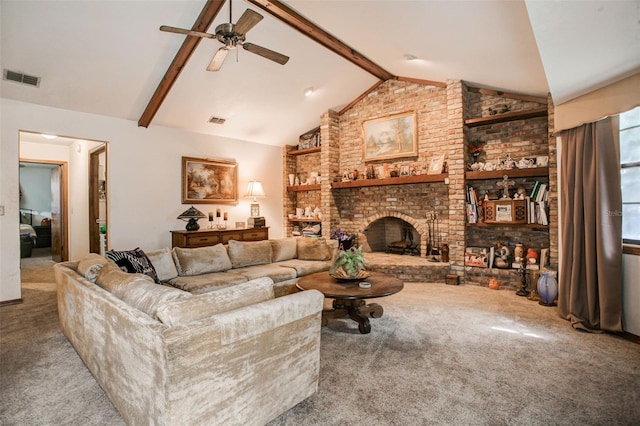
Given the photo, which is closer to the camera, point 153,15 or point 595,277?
point 595,277

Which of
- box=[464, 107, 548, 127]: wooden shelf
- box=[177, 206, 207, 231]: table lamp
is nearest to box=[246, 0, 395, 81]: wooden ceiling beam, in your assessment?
box=[464, 107, 548, 127]: wooden shelf

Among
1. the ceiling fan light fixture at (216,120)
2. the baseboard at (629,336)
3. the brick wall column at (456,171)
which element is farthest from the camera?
the ceiling fan light fixture at (216,120)

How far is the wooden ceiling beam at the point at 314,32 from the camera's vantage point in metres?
3.81

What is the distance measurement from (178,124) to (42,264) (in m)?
4.63

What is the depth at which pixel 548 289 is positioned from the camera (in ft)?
13.0

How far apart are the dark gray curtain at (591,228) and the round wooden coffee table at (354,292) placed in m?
1.86

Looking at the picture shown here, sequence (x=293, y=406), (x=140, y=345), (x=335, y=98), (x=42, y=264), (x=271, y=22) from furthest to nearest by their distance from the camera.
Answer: (x=42, y=264) < (x=335, y=98) < (x=271, y=22) < (x=293, y=406) < (x=140, y=345)

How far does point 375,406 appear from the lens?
2.00 metres

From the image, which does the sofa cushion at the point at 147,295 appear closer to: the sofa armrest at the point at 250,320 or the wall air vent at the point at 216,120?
the sofa armrest at the point at 250,320

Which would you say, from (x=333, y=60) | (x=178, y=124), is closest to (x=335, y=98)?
(x=333, y=60)

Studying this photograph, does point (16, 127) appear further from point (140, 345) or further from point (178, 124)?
point (140, 345)

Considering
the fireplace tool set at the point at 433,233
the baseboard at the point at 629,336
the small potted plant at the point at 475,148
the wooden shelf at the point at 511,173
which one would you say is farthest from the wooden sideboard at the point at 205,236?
the baseboard at the point at 629,336

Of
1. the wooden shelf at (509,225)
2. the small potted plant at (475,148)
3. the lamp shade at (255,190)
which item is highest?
the small potted plant at (475,148)

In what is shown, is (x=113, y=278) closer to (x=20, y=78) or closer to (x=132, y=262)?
(x=132, y=262)
